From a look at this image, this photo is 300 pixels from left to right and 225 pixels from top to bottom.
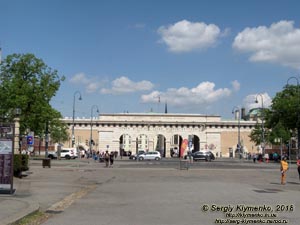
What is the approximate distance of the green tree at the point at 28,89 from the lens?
65062mm

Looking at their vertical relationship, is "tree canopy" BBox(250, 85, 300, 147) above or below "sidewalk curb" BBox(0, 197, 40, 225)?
above

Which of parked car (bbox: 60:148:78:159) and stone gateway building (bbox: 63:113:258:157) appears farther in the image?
stone gateway building (bbox: 63:113:258:157)

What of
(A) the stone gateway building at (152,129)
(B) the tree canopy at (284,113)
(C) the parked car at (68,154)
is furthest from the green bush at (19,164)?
(A) the stone gateway building at (152,129)

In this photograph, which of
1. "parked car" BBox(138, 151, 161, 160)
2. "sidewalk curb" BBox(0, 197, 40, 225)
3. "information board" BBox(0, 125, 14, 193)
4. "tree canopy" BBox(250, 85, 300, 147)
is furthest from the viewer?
"parked car" BBox(138, 151, 161, 160)

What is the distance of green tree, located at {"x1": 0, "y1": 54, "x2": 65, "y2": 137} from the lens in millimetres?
65062

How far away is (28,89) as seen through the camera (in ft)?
215

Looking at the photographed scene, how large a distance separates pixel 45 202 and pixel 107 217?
185 inches

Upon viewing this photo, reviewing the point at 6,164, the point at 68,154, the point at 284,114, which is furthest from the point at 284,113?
the point at 6,164

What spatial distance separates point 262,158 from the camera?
9450 cm

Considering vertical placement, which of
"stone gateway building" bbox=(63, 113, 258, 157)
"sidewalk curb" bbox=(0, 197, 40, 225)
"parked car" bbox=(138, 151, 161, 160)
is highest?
"stone gateway building" bbox=(63, 113, 258, 157)

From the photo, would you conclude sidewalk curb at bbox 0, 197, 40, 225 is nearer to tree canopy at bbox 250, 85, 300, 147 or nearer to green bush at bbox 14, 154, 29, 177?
green bush at bbox 14, 154, 29, 177

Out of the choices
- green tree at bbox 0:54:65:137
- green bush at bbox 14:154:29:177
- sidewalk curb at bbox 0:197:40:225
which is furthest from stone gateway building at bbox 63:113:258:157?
sidewalk curb at bbox 0:197:40:225

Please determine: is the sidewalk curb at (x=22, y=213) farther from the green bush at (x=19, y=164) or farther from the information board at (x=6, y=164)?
the green bush at (x=19, y=164)

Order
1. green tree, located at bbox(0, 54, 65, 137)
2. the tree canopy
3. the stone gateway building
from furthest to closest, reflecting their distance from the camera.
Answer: the stone gateway building
the tree canopy
green tree, located at bbox(0, 54, 65, 137)
